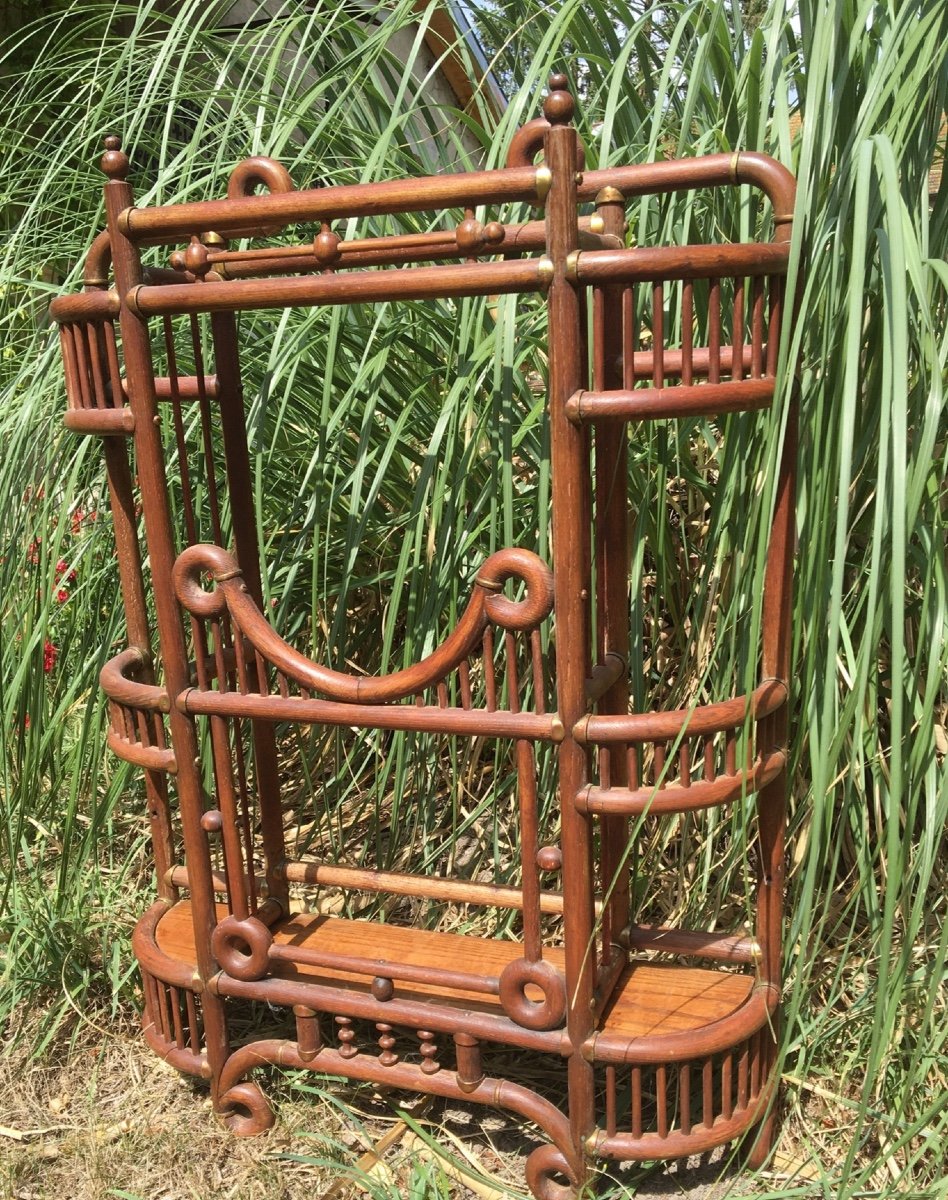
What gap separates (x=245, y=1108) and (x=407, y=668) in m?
0.73

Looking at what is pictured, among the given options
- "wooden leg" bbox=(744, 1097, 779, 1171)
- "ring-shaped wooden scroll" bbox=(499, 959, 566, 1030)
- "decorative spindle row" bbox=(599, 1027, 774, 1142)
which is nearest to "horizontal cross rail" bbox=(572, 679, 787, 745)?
"ring-shaped wooden scroll" bbox=(499, 959, 566, 1030)

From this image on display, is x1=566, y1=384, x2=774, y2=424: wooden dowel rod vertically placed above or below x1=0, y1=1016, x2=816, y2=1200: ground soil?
above

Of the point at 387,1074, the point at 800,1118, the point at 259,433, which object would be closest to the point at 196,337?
the point at 259,433

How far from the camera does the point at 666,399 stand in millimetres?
1132

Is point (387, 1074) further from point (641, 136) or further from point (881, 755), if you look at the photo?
point (641, 136)

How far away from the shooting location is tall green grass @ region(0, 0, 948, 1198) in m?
1.16

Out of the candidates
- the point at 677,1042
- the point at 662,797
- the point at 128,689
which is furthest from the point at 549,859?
the point at 128,689

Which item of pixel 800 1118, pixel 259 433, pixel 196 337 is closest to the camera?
pixel 800 1118

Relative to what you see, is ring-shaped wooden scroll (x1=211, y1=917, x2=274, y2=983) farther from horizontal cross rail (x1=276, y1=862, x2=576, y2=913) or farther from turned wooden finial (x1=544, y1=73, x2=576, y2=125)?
turned wooden finial (x1=544, y1=73, x2=576, y2=125)

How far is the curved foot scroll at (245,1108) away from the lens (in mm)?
1545

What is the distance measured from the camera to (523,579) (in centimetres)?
122

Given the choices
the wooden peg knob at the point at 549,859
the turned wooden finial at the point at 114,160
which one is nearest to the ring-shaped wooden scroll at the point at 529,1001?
the wooden peg knob at the point at 549,859

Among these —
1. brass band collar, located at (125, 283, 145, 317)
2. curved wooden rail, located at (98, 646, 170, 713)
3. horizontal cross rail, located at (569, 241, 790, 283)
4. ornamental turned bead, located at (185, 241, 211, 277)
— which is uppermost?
ornamental turned bead, located at (185, 241, 211, 277)

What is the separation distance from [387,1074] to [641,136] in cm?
151
